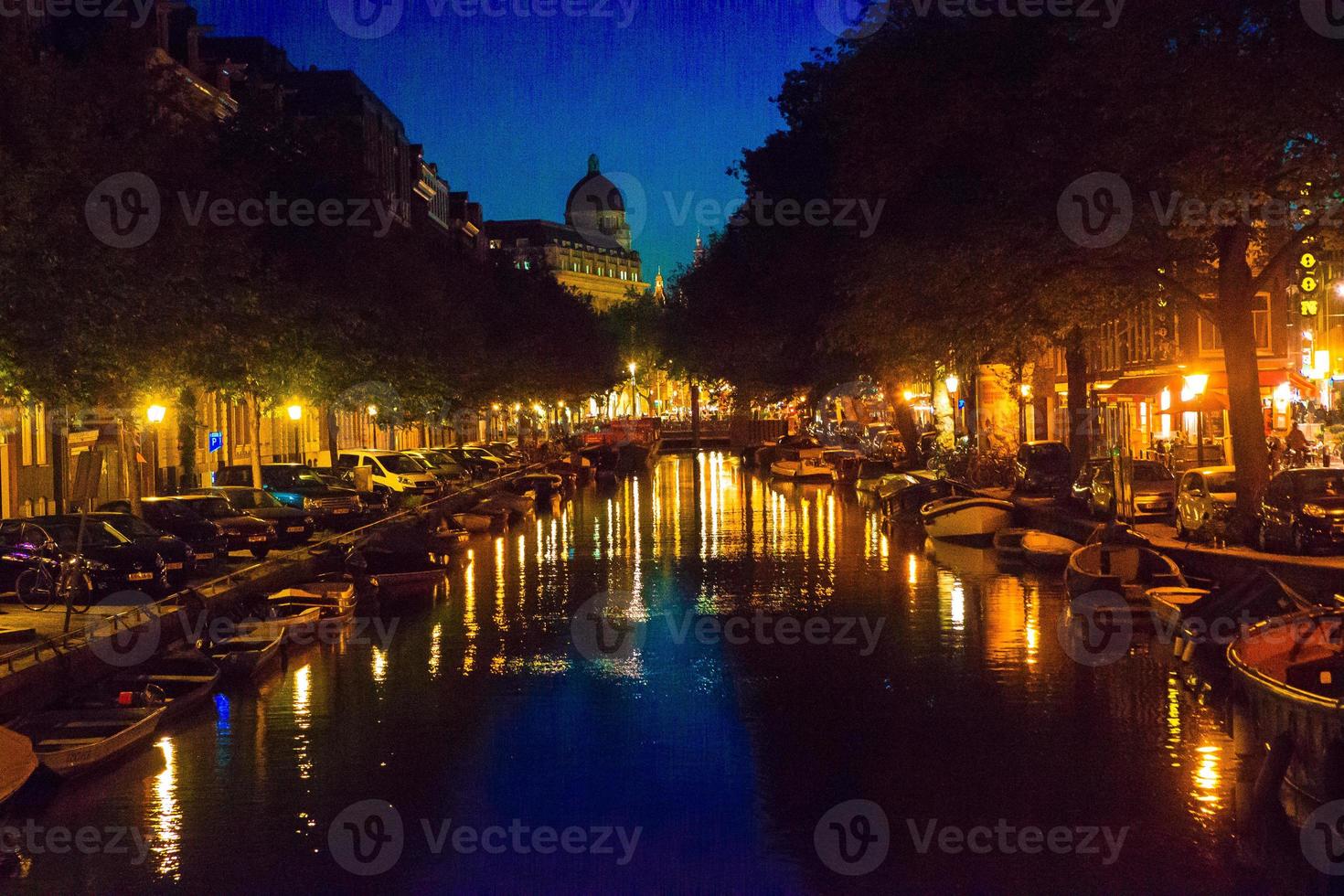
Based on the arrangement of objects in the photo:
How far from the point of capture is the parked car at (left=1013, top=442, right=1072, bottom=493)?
4372 centimetres

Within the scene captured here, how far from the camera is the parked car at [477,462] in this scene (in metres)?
61.6

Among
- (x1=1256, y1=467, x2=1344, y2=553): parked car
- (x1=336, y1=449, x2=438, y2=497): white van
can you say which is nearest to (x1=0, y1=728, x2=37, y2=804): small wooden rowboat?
(x1=1256, y1=467, x2=1344, y2=553): parked car

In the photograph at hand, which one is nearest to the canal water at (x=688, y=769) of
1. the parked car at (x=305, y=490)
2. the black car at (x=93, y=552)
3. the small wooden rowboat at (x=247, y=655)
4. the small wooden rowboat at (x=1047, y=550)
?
the small wooden rowboat at (x=247, y=655)

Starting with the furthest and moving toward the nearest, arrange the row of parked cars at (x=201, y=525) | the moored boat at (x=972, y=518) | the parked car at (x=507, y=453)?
the parked car at (x=507, y=453) → the moored boat at (x=972, y=518) → the row of parked cars at (x=201, y=525)

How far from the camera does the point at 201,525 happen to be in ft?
95.1

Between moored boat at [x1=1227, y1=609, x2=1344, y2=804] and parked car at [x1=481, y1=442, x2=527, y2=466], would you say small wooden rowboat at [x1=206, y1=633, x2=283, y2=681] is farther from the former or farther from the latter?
parked car at [x1=481, y1=442, x2=527, y2=466]

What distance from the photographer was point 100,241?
24.3m

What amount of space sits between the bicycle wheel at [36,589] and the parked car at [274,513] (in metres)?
10.1

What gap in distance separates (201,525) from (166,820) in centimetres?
1740

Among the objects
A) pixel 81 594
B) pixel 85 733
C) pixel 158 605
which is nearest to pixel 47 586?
pixel 81 594

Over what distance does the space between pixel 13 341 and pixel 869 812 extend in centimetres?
1594

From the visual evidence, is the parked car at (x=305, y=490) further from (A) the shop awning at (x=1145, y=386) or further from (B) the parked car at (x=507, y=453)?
(B) the parked car at (x=507, y=453)

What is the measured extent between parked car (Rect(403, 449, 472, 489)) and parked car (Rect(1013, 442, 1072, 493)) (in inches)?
777

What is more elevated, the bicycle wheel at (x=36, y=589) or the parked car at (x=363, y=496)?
the parked car at (x=363, y=496)
